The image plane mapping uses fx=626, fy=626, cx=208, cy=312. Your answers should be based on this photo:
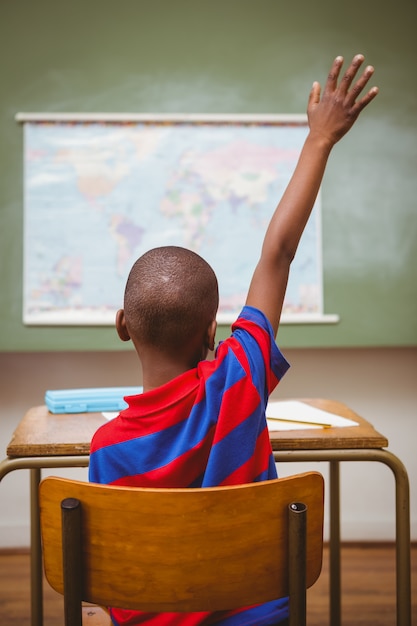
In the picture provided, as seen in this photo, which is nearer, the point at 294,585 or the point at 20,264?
the point at 294,585

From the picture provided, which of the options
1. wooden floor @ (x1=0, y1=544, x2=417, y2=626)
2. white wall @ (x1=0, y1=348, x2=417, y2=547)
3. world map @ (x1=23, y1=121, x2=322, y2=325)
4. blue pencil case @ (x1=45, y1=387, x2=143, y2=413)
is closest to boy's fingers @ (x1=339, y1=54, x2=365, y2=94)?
blue pencil case @ (x1=45, y1=387, x2=143, y2=413)

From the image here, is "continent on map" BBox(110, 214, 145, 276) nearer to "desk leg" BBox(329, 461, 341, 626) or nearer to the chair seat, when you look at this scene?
"desk leg" BBox(329, 461, 341, 626)

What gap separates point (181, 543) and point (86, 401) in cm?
104

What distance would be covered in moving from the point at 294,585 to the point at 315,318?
2.17 m

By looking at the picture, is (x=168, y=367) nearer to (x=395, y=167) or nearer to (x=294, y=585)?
(x=294, y=585)

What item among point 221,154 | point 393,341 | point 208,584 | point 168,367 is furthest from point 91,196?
point 208,584

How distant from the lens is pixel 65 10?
115 inches

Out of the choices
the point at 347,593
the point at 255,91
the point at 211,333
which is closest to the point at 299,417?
the point at 211,333

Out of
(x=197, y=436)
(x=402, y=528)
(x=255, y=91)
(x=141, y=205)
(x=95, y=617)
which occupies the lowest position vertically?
(x=95, y=617)

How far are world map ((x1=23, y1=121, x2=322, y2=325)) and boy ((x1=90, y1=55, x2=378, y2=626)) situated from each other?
181 cm

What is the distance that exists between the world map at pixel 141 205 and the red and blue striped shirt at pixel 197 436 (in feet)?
6.23

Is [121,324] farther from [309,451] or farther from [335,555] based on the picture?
[335,555]

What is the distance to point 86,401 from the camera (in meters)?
1.81

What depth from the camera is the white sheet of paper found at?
1.59 meters
